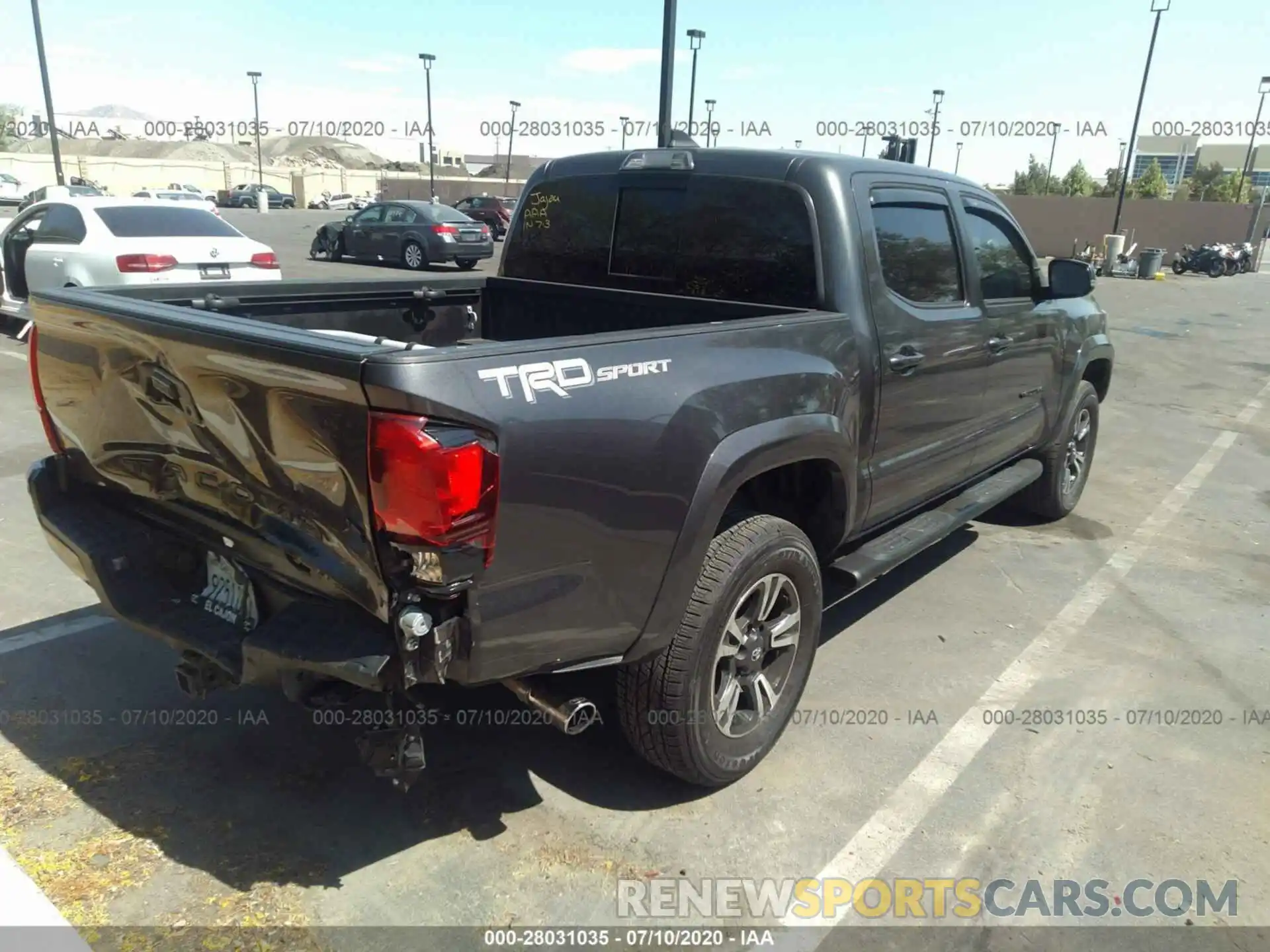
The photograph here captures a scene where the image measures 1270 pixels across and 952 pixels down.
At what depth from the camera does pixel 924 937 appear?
100 inches

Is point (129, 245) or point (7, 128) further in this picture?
point (7, 128)

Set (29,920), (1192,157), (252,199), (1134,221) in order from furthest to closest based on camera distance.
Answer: (1192,157)
(252,199)
(1134,221)
(29,920)

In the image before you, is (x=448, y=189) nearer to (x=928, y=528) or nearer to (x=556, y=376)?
(x=928, y=528)

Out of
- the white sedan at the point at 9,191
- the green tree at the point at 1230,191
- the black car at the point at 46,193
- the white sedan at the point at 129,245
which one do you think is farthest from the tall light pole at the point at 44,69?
the green tree at the point at 1230,191

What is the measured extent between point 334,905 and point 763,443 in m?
1.81

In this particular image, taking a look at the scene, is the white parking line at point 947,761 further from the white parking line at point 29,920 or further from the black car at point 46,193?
the black car at point 46,193

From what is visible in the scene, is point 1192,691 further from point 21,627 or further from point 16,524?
point 16,524

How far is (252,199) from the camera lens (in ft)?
192

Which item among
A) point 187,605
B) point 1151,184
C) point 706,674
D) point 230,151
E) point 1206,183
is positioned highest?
point 1206,183

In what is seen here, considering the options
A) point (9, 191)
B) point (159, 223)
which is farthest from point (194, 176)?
point (159, 223)

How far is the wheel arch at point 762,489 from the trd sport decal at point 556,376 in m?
0.43

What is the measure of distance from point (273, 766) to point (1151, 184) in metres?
81.3

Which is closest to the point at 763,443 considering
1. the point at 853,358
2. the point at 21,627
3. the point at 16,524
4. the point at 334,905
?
the point at 853,358

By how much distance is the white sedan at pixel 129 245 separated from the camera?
30.3 ft
